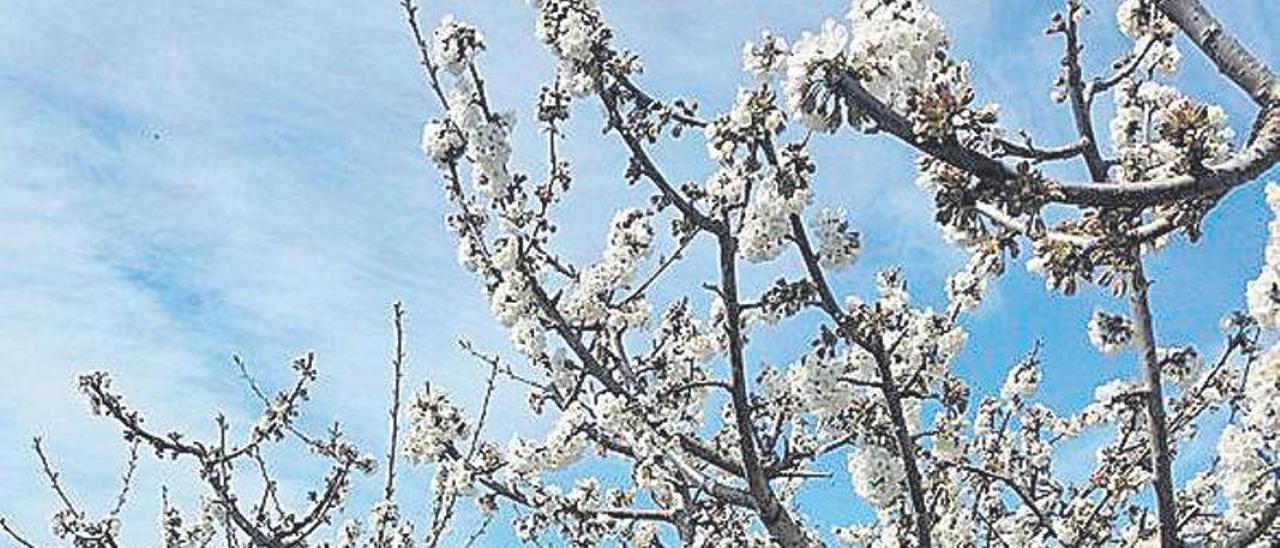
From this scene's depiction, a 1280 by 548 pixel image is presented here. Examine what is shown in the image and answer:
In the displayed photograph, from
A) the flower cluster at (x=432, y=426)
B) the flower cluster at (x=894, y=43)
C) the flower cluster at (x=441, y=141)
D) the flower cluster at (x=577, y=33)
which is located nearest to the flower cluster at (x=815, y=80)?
the flower cluster at (x=894, y=43)

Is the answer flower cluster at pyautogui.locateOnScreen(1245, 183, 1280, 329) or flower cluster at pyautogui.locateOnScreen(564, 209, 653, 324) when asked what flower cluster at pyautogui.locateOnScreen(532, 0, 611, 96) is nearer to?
flower cluster at pyautogui.locateOnScreen(564, 209, 653, 324)

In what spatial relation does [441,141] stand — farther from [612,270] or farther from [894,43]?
[894,43]

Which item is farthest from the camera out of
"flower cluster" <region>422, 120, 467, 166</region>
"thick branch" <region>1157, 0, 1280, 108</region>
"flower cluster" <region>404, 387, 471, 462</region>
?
"flower cluster" <region>404, 387, 471, 462</region>

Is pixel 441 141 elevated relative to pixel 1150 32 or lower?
elevated

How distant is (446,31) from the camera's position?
7742 mm

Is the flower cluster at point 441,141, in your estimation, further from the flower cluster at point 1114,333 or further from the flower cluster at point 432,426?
the flower cluster at point 1114,333

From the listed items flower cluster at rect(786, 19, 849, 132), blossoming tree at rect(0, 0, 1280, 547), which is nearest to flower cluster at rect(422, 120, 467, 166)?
blossoming tree at rect(0, 0, 1280, 547)

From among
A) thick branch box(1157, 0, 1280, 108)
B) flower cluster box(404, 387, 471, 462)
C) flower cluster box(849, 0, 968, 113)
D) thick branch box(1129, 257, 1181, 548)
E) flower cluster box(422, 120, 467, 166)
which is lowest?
thick branch box(1157, 0, 1280, 108)

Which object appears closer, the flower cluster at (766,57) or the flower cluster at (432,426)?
the flower cluster at (766,57)

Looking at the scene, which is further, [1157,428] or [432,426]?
[432,426]

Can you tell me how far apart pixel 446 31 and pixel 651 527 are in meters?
3.70

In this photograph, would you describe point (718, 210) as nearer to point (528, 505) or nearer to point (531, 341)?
point (531, 341)

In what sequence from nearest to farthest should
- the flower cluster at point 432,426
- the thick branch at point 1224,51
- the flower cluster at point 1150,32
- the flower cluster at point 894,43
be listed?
the thick branch at point 1224,51 < the flower cluster at point 894,43 < the flower cluster at point 1150,32 < the flower cluster at point 432,426

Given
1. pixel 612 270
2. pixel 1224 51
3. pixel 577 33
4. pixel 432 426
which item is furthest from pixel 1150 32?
pixel 432 426
